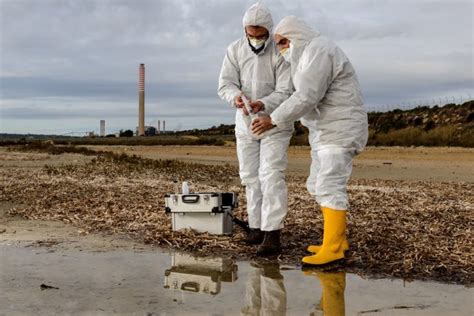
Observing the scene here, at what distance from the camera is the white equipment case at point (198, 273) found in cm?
478

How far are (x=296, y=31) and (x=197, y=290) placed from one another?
237cm

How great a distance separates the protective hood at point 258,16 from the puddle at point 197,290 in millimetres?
2155

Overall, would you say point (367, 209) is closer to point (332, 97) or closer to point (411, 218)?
point (411, 218)

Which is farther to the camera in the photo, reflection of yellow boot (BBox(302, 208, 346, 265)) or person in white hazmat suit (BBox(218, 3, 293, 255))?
person in white hazmat suit (BBox(218, 3, 293, 255))

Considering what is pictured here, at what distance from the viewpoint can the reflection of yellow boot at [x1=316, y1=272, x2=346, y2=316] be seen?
13.7ft

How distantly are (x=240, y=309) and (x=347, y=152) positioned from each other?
6.17ft

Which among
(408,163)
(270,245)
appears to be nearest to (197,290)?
(270,245)

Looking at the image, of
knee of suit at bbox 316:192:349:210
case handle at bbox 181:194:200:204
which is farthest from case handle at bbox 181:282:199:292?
case handle at bbox 181:194:200:204

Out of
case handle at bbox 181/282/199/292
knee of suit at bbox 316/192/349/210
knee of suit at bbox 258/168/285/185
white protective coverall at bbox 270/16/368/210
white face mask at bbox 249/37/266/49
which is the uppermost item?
white face mask at bbox 249/37/266/49

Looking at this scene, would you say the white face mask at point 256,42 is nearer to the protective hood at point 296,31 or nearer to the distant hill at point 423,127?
the protective hood at point 296,31

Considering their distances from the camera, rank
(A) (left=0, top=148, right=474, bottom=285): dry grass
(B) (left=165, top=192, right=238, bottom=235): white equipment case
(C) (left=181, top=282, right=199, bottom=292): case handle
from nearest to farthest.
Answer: (C) (left=181, top=282, right=199, bottom=292): case handle
(A) (left=0, top=148, right=474, bottom=285): dry grass
(B) (left=165, top=192, right=238, bottom=235): white equipment case

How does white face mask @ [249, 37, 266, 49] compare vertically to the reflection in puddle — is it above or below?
above

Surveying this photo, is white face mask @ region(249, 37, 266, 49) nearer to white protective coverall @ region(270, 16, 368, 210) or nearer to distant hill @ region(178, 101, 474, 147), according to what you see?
white protective coverall @ region(270, 16, 368, 210)

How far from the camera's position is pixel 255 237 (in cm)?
635
